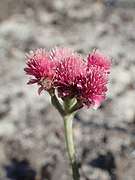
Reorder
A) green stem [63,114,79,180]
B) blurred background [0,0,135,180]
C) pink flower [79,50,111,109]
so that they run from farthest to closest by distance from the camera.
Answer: blurred background [0,0,135,180] → green stem [63,114,79,180] → pink flower [79,50,111,109]

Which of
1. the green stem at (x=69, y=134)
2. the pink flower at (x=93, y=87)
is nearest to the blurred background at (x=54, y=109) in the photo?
the green stem at (x=69, y=134)

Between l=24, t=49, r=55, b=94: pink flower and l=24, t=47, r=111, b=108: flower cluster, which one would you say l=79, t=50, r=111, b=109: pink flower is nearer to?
l=24, t=47, r=111, b=108: flower cluster

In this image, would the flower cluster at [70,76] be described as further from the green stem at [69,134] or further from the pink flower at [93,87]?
the green stem at [69,134]

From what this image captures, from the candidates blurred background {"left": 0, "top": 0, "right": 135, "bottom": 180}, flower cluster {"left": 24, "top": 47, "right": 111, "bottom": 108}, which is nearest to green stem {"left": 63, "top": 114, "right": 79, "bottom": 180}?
flower cluster {"left": 24, "top": 47, "right": 111, "bottom": 108}

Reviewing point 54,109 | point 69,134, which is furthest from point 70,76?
point 54,109

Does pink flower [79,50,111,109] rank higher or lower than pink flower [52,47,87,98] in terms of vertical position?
lower

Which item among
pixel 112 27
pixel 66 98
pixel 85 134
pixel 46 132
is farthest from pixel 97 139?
pixel 112 27

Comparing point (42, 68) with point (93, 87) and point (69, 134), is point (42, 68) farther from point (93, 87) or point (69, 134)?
point (69, 134)

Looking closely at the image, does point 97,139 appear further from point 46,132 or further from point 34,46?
point 34,46
